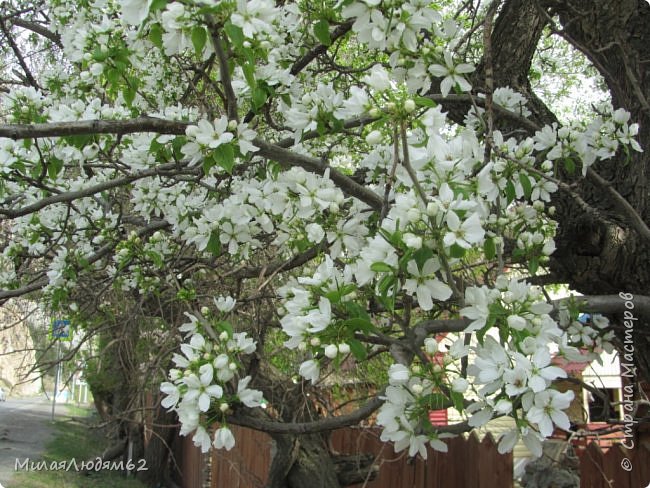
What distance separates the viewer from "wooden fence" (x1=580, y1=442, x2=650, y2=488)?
3.61m

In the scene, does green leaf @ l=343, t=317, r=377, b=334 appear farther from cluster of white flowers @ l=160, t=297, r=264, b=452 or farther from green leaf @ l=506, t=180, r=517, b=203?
green leaf @ l=506, t=180, r=517, b=203

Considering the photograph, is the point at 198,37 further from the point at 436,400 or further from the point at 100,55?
the point at 436,400

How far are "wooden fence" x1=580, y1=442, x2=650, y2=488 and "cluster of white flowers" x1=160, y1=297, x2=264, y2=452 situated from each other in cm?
243

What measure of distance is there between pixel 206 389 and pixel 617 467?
3068 mm

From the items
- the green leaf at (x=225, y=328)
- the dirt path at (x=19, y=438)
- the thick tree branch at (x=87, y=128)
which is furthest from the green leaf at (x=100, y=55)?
the dirt path at (x=19, y=438)

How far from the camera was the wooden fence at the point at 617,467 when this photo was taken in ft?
11.8

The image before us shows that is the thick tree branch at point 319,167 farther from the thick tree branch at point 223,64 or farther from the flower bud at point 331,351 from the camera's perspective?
the flower bud at point 331,351

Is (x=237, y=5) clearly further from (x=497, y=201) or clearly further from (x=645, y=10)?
(x=645, y=10)

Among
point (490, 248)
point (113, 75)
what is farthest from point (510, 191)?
point (113, 75)

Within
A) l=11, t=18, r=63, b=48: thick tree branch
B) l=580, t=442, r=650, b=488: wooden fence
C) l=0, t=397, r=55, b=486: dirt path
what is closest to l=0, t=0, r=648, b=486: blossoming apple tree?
l=580, t=442, r=650, b=488: wooden fence

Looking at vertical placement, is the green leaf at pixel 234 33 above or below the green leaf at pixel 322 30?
below

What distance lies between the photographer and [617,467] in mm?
3795

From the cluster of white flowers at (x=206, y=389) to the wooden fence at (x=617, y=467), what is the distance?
2.43m

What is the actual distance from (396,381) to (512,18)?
8.96ft
